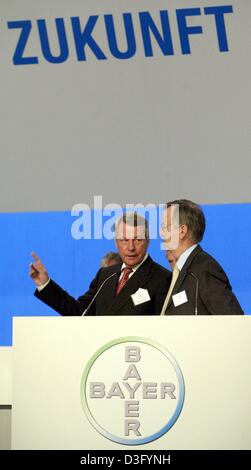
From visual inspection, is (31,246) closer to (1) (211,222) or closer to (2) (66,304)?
(2) (66,304)

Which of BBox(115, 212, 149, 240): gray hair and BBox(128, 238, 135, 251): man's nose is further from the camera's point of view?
BBox(115, 212, 149, 240): gray hair

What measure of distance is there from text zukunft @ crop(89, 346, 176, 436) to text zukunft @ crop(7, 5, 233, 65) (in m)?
3.05

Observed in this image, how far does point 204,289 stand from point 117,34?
7.11 feet

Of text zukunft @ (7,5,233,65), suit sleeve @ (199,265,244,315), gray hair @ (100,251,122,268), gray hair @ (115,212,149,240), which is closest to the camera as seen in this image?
suit sleeve @ (199,265,244,315)

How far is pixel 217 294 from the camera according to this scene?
3.71 m

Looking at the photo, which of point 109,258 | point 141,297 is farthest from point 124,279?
point 109,258

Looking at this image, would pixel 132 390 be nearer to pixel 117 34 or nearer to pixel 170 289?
pixel 170 289

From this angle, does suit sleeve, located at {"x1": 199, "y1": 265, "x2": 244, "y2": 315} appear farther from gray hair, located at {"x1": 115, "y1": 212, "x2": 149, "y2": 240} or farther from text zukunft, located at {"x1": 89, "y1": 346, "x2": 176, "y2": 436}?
text zukunft, located at {"x1": 89, "y1": 346, "x2": 176, "y2": 436}

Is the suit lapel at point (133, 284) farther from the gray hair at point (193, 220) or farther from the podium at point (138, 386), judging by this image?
the podium at point (138, 386)

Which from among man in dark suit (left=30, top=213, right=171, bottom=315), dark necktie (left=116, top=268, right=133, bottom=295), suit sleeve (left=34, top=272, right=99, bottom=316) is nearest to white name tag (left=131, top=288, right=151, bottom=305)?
man in dark suit (left=30, top=213, right=171, bottom=315)

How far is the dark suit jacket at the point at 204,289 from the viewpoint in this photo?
11.9 feet

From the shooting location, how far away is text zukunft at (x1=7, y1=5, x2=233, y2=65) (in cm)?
515

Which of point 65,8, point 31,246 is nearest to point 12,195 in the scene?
point 31,246

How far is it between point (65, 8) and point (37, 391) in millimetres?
3370
